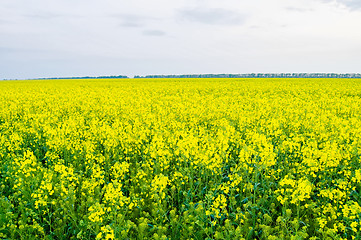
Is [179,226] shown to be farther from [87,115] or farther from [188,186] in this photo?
[87,115]

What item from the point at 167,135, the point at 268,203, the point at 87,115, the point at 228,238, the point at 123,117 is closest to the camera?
the point at 228,238

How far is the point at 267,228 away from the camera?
349 centimetres

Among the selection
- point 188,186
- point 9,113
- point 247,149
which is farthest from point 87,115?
point 247,149

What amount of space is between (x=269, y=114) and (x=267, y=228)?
842 cm

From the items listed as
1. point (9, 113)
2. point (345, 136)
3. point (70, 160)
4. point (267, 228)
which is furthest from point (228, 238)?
point (9, 113)

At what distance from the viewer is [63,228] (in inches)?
164

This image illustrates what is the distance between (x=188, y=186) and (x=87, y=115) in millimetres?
8528

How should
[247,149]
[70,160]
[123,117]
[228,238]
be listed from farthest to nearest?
[123,117], [70,160], [247,149], [228,238]

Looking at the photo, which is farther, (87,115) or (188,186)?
(87,115)

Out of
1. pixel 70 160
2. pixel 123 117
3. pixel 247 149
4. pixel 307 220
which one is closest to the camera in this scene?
pixel 307 220

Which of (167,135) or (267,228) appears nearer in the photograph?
(267,228)

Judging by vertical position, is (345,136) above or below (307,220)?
above

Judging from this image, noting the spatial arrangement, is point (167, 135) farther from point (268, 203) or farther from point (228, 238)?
point (228, 238)

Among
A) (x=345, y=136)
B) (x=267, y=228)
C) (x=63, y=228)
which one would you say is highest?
(x=345, y=136)
